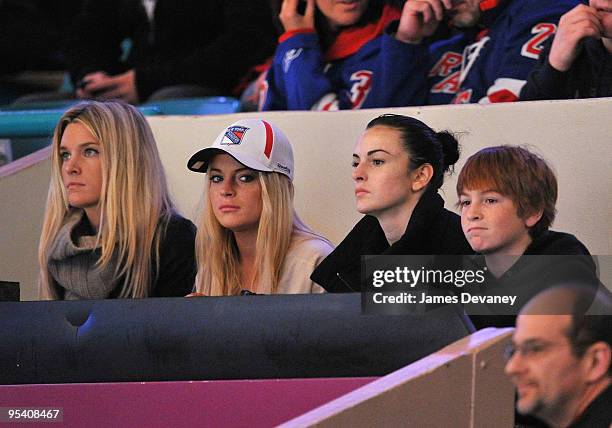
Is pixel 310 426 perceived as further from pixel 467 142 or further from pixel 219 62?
pixel 219 62

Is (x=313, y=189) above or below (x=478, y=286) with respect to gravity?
above

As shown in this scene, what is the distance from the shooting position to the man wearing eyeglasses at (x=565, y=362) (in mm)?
1600

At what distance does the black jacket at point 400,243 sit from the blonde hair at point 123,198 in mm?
425

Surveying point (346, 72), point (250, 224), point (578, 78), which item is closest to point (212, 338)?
point (250, 224)

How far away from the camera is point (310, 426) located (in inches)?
70.9

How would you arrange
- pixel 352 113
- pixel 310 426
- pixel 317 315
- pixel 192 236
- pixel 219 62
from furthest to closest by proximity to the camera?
pixel 219 62 < pixel 352 113 < pixel 192 236 < pixel 317 315 < pixel 310 426

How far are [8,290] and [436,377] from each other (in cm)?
100

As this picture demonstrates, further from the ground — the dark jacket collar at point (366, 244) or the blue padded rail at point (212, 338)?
the dark jacket collar at point (366, 244)

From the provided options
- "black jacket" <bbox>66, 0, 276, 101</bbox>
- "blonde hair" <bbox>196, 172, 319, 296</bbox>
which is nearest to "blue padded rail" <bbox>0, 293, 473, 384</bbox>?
"blonde hair" <bbox>196, 172, 319, 296</bbox>

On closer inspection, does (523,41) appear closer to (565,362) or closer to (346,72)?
(346,72)

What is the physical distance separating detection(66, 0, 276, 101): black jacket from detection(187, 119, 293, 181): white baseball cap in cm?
117

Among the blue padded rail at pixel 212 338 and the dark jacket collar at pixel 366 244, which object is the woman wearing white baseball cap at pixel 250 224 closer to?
the dark jacket collar at pixel 366 244

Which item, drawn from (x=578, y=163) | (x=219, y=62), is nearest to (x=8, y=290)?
(x=578, y=163)

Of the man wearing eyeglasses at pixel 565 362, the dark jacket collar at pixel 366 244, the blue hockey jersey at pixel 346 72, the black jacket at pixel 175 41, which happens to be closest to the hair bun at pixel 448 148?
the dark jacket collar at pixel 366 244
